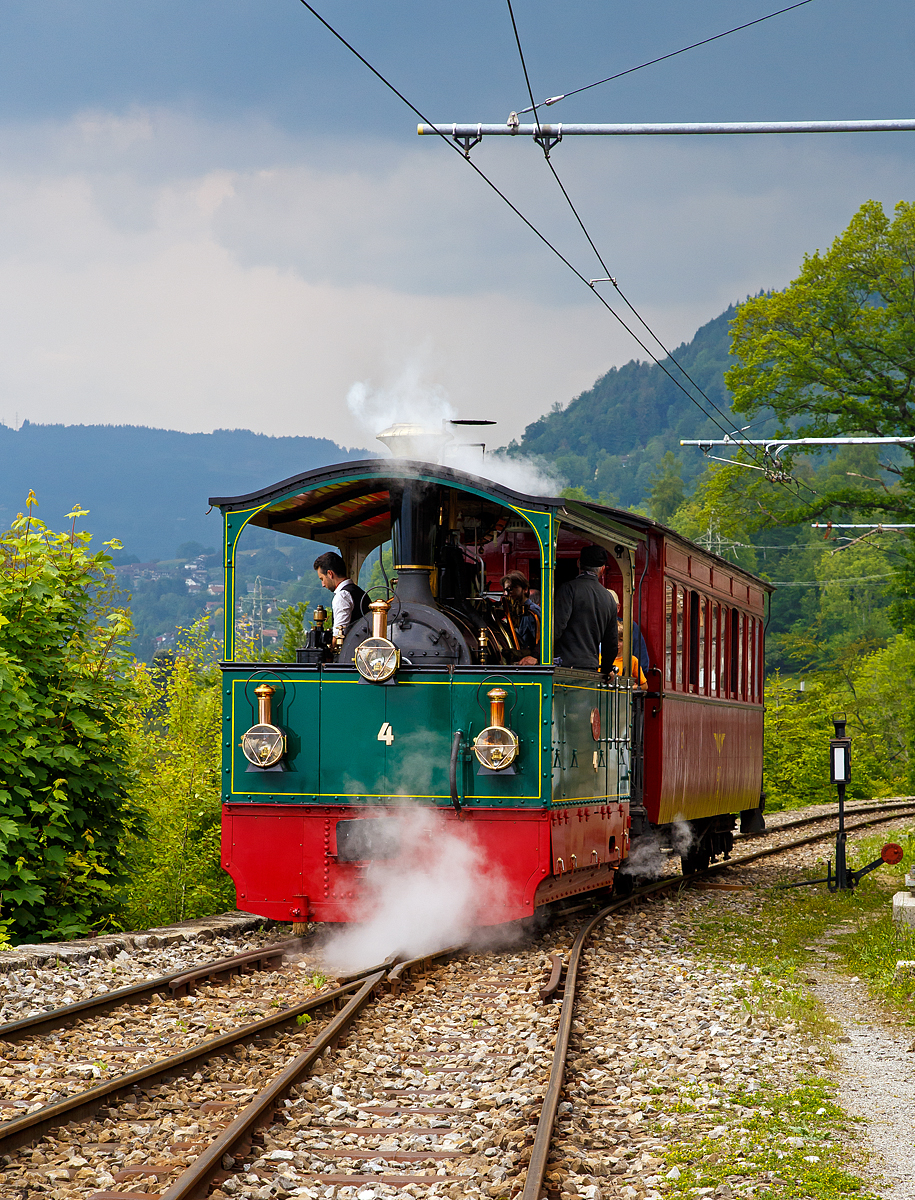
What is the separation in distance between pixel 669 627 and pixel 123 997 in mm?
6560

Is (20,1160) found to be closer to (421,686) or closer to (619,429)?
(421,686)

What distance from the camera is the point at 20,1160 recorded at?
4.87 meters

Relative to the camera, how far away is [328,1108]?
5.72 m

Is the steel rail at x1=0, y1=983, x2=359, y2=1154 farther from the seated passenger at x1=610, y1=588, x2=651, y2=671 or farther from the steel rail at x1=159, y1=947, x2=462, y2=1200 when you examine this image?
the seated passenger at x1=610, y1=588, x2=651, y2=671

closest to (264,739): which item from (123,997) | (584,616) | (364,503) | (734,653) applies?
(364,503)

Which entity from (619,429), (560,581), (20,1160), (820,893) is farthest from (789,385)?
(619,429)

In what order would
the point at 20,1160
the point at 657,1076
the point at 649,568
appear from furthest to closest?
the point at 649,568
the point at 657,1076
the point at 20,1160

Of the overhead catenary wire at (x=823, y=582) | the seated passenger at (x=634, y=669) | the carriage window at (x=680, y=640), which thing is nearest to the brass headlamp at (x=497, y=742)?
the seated passenger at (x=634, y=669)

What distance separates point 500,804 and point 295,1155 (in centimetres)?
412

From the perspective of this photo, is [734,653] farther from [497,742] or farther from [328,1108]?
[328,1108]

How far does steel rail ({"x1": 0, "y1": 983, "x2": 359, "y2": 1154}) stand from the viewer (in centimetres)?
498

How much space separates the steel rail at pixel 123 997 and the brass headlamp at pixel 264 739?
126 centimetres

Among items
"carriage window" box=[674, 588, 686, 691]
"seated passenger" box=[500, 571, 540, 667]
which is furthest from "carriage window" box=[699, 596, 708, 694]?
"seated passenger" box=[500, 571, 540, 667]

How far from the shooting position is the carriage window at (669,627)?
12.4 m
